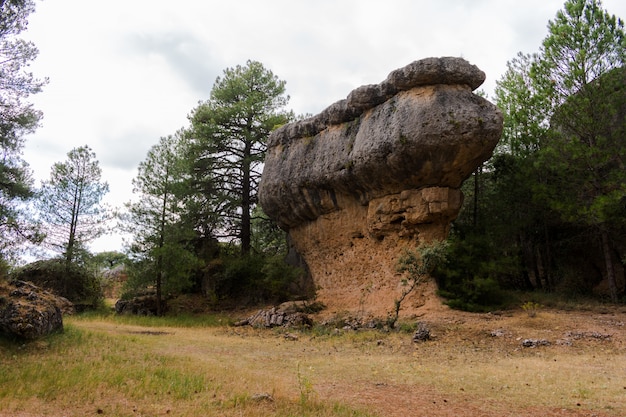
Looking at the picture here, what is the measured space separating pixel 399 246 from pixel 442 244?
306cm

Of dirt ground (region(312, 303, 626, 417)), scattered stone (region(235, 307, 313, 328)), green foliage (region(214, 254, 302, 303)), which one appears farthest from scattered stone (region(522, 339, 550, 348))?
green foliage (region(214, 254, 302, 303))

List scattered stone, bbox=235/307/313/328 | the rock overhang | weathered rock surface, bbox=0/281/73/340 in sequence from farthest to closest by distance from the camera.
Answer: scattered stone, bbox=235/307/313/328, the rock overhang, weathered rock surface, bbox=0/281/73/340

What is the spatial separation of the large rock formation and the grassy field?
418cm

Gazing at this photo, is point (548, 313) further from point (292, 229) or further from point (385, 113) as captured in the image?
point (292, 229)

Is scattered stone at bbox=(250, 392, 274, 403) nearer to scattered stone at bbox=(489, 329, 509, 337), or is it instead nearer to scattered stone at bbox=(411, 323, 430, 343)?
scattered stone at bbox=(411, 323, 430, 343)

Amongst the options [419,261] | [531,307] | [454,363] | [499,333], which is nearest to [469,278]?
[531,307]

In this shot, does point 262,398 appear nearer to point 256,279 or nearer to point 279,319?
point 279,319

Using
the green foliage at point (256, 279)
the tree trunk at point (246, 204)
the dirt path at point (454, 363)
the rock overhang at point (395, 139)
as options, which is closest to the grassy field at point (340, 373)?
the dirt path at point (454, 363)

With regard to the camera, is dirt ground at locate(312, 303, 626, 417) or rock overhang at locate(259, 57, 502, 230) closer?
dirt ground at locate(312, 303, 626, 417)

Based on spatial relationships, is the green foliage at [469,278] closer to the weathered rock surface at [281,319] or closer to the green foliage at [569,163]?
the green foliage at [569,163]

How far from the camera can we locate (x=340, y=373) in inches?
327

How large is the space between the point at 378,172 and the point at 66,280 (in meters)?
16.0

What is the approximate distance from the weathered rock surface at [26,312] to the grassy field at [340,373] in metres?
0.30

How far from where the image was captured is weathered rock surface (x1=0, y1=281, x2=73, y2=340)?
9367 millimetres
